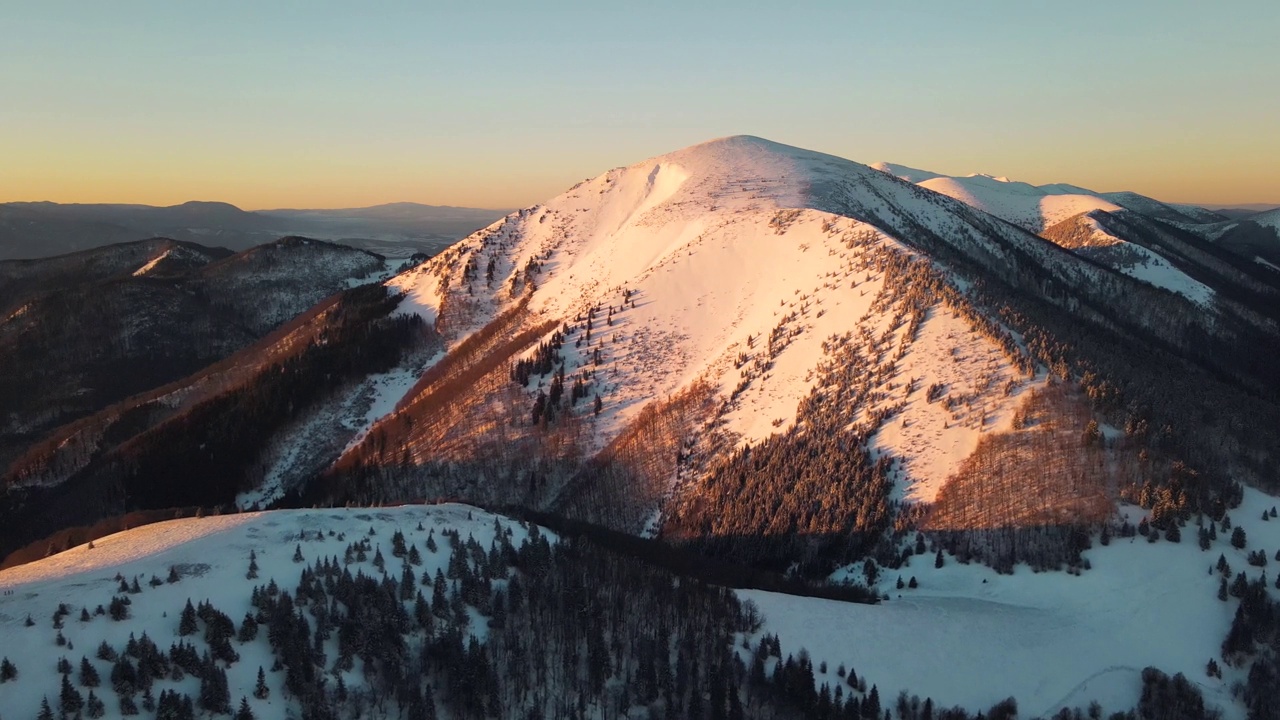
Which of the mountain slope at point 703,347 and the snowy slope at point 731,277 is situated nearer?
the mountain slope at point 703,347

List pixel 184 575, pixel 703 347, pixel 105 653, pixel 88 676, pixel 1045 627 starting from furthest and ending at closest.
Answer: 1. pixel 703 347
2. pixel 1045 627
3. pixel 184 575
4. pixel 105 653
5. pixel 88 676

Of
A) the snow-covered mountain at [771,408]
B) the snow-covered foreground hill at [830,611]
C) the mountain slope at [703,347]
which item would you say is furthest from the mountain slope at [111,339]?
the snow-covered foreground hill at [830,611]

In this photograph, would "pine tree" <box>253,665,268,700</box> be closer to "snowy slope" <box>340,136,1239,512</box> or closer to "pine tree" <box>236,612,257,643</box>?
"pine tree" <box>236,612,257,643</box>

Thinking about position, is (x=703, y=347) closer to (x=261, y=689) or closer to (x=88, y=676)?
(x=261, y=689)

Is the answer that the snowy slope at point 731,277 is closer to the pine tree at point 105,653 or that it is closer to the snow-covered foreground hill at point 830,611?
the snow-covered foreground hill at point 830,611

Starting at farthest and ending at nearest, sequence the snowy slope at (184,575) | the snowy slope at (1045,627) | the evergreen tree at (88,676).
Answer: the snowy slope at (1045,627), the snowy slope at (184,575), the evergreen tree at (88,676)


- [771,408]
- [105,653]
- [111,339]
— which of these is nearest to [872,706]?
[105,653]
